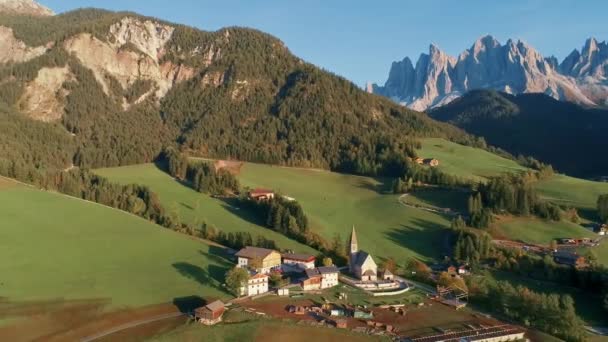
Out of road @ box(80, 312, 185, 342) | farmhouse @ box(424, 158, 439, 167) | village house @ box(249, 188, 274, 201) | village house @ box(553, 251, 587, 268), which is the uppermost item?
farmhouse @ box(424, 158, 439, 167)

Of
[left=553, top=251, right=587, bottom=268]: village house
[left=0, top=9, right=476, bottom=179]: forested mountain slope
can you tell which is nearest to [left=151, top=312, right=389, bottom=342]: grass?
[left=553, top=251, right=587, bottom=268]: village house

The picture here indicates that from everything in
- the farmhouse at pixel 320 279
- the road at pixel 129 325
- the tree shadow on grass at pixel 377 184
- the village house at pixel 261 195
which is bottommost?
the road at pixel 129 325

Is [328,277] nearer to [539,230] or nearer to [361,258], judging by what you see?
[361,258]

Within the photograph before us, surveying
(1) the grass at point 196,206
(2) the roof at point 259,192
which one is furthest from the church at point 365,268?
(2) the roof at point 259,192

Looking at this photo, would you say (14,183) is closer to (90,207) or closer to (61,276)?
(90,207)

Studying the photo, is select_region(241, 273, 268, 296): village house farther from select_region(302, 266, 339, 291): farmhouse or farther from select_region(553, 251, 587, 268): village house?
select_region(553, 251, 587, 268): village house

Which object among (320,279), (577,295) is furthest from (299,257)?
(577,295)

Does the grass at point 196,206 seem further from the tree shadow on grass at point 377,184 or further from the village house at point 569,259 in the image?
the tree shadow on grass at point 377,184
